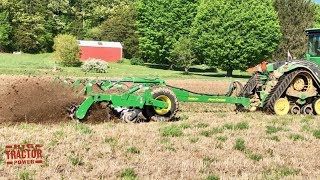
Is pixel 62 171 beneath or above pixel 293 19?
beneath

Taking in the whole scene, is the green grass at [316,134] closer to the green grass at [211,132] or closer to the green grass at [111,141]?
the green grass at [211,132]

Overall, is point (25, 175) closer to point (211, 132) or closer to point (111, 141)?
point (111, 141)

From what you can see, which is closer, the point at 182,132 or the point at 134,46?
the point at 182,132

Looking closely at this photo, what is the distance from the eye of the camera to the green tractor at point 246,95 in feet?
36.6

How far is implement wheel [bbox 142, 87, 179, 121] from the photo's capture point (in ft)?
38.0

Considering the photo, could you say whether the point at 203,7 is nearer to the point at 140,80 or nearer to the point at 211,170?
the point at 140,80

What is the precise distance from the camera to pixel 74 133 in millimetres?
9148

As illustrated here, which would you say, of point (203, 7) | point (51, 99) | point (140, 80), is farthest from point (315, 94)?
point (203, 7)

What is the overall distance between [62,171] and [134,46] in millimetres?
71134

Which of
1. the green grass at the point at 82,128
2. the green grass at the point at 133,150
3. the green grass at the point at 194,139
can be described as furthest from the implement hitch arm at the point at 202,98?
the green grass at the point at 133,150

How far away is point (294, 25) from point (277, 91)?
4123cm

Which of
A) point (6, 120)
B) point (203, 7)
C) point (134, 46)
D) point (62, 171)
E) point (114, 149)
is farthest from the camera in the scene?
point (134, 46)

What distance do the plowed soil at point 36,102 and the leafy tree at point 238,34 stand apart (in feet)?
124

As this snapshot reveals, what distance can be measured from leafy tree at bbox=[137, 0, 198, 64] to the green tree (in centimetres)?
1393
